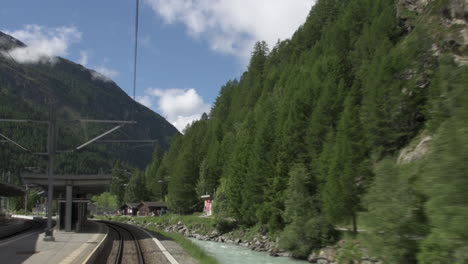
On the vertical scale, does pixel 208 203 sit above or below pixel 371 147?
below

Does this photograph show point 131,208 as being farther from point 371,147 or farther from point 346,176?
point 346,176

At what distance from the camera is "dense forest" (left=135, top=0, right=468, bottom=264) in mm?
15891

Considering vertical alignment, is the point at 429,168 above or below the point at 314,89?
below

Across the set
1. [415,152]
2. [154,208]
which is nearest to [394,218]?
[415,152]

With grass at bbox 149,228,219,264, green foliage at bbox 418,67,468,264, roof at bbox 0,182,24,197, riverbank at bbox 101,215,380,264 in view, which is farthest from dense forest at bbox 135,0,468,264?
roof at bbox 0,182,24,197

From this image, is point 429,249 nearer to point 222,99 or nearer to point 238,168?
point 238,168

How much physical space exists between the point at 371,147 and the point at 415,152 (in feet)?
18.1

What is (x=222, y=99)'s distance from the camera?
15050cm

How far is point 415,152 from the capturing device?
171 ft

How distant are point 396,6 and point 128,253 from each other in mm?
72474

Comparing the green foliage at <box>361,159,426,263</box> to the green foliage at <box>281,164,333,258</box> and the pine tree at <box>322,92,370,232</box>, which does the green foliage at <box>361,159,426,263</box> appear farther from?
the green foliage at <box>281,164,333,258</box>

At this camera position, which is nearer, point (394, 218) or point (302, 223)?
point (394, 218)

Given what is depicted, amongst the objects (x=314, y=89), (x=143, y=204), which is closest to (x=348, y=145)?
(x=314, y=89)

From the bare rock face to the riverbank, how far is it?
12.6 m
